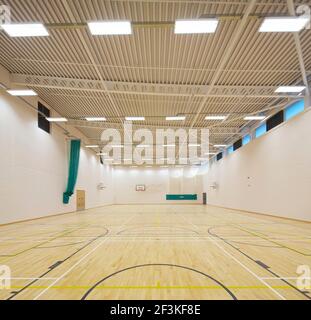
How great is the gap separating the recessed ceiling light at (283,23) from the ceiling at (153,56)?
12.7 inches

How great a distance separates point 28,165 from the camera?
10.5 meters

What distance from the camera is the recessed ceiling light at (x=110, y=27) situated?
518 cm

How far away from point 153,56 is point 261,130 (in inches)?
360

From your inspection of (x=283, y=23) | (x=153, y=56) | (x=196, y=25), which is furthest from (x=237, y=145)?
(x=196, y=25)

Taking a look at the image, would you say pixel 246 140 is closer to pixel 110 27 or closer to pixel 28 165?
pixel 110 27

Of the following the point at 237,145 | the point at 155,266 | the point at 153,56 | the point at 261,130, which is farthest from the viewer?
the point at 237,145

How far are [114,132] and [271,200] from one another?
36.3 feet

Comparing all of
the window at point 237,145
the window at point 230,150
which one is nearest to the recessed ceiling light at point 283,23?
the window at point 237,145

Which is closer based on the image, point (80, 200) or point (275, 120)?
point (275, 120)

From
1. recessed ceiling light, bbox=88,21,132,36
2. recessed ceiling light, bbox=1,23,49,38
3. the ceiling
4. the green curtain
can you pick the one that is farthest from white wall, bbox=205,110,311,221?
the green curtain

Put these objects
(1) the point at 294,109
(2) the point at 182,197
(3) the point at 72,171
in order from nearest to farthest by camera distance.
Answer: (1) the point at 294,109
(3) the point at 72,171
(2) the point at 182,197

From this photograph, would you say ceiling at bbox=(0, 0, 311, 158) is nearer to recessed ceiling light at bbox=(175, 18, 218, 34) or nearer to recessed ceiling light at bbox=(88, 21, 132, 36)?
recessed ceiling light at bbox=(175, 18, 218, 34)

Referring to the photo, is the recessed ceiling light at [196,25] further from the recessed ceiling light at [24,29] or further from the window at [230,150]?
the window at [230,150]
